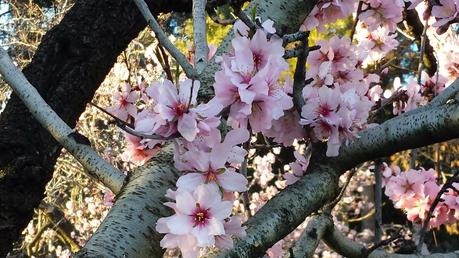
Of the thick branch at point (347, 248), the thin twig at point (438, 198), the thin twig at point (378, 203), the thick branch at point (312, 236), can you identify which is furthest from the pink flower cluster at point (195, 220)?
the thin twig at point (378, 203)

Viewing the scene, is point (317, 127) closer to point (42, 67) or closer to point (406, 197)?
point (42, 67)

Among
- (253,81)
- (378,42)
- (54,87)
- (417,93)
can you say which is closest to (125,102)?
(54,87)

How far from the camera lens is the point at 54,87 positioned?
1.88 metres

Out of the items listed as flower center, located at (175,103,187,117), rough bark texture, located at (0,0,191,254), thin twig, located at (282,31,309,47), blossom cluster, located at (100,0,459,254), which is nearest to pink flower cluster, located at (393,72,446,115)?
rough bark texture, located at (0,0,191,254)

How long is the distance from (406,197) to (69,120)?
154 centimetres

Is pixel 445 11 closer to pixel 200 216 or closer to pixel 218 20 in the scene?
pixel 218 20

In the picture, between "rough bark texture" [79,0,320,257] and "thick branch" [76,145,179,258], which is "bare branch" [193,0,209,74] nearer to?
"rough bark texture" [79,0,320,257]

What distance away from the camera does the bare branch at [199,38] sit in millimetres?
1223

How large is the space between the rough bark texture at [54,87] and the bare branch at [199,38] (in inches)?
31.0

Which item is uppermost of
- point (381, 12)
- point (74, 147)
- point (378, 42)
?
point (378, 42)

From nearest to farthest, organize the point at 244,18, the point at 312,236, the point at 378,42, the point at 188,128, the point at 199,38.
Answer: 1. the point at 188,128
2. the point at 244,18
3. the point at 199,38
4. the point at 312,236
5. the point at 378,42

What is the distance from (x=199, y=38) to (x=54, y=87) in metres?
0.83

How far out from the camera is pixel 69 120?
6.26 feet

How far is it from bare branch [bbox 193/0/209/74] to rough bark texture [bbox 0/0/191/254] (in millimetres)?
788
